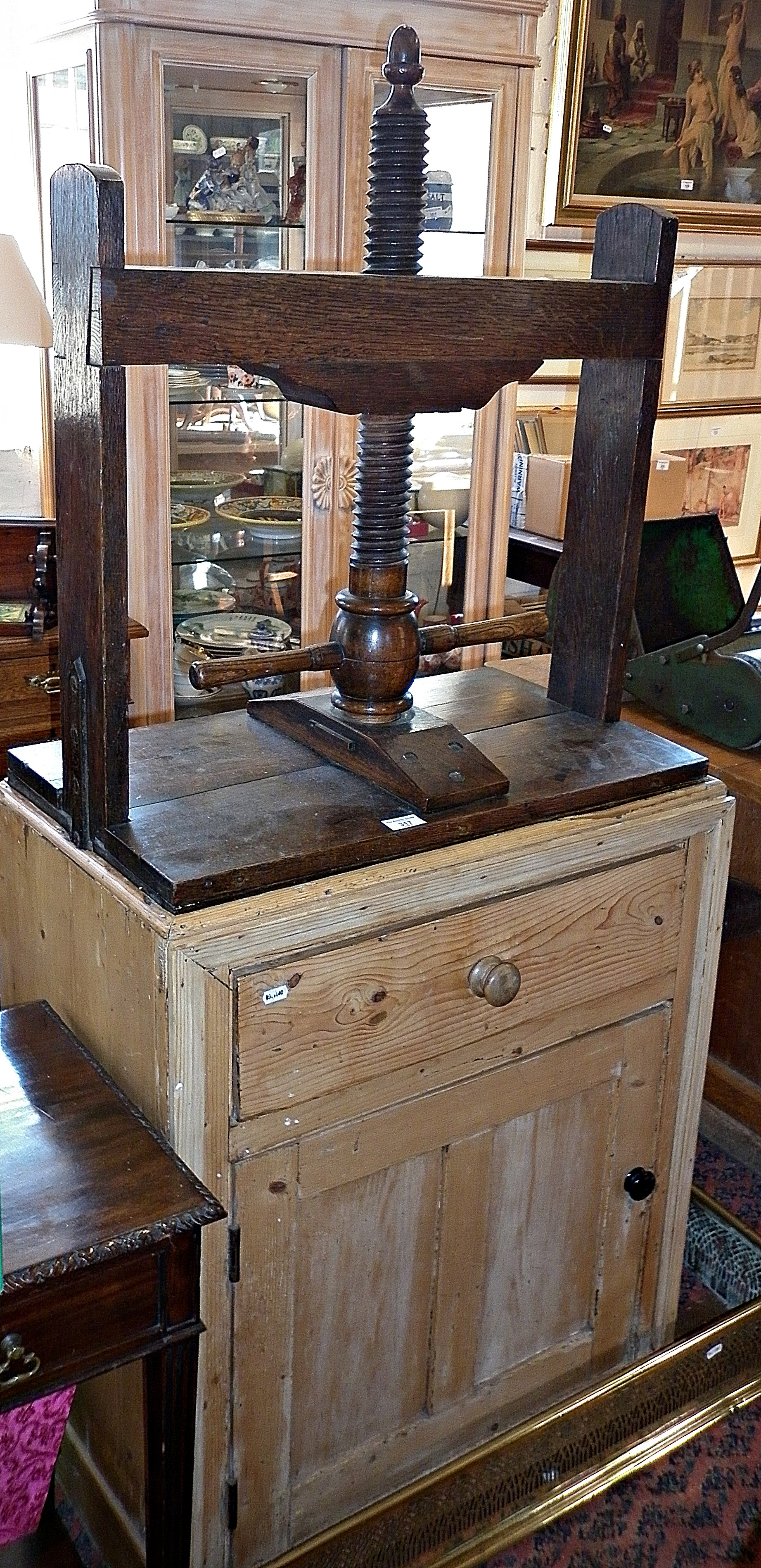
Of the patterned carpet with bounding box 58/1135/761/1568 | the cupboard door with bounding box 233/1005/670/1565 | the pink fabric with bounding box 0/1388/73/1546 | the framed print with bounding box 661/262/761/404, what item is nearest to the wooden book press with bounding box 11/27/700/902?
the cupboard door with bounding box 233/1005/670/1565

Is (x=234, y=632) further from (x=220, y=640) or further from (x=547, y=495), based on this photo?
(x=547, y=495)

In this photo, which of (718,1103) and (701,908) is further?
(718,1103)

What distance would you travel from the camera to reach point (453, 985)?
135 cm

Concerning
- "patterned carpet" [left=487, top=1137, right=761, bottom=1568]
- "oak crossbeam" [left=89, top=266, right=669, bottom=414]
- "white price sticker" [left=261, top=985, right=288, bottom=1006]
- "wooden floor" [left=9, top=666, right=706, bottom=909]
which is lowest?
"patterned carpet" [left=487, top=1137, right=761, bottom=1568]

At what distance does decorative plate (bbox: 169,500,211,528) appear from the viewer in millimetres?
3109

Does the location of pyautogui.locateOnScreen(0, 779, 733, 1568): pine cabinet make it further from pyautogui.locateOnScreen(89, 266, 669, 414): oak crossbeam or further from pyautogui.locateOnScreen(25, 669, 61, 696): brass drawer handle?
pyautogui.locateOnScreen(25, 669, 61, 696): brass drawer handle

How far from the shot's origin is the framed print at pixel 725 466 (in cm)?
463

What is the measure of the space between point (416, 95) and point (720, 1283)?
2.51m

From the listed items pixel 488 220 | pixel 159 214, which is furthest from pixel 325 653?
pixel 488 220

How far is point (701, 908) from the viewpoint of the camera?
1583 millimetres

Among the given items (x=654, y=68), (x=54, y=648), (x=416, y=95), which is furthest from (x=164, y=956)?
(x=654, y=68)

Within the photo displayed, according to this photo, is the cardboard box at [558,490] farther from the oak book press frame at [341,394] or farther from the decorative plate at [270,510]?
the oak book press frame at [341,394]

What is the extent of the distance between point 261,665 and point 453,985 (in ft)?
1.20

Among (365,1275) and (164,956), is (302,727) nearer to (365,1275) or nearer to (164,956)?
(164,956)
